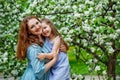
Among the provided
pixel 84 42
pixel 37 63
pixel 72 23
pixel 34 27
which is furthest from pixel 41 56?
pixel 84 42

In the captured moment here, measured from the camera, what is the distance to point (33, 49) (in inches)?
169

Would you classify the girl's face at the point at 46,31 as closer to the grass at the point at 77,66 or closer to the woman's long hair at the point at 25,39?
the woman's long hair at the point at 25,39

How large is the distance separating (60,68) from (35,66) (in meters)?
0.25

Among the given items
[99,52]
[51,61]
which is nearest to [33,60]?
[51,61]

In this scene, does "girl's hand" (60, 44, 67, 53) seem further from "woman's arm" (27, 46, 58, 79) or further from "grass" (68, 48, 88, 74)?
"grass" (68, 48, 88, 74)

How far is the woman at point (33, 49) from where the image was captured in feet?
13.9

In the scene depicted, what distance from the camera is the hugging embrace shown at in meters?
4.25

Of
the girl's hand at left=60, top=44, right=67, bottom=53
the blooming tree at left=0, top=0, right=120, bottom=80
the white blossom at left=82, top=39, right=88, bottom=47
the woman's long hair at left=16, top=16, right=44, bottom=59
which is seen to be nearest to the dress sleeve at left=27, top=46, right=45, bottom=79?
the woman's long hair at left=16, top=16, right=44, bottom=59

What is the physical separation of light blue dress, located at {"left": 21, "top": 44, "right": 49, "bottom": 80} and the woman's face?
0.13 meters

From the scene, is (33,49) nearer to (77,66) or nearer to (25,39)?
(25,39)

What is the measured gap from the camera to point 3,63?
6367 mm

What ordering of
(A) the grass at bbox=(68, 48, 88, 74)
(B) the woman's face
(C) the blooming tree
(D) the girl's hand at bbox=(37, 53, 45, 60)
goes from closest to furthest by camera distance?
(D) the girl's hand at bbox=(37, 53, 45, 60), (B) the woman's face, (C) the blooming tree, (A) the grass at bbox=(68, 48, 88, 74)

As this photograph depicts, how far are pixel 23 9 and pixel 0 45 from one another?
723mm

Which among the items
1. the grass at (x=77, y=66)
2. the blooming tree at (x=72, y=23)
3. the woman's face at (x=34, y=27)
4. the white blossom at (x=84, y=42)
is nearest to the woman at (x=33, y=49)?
the woman's face at (x=34, y=27)
